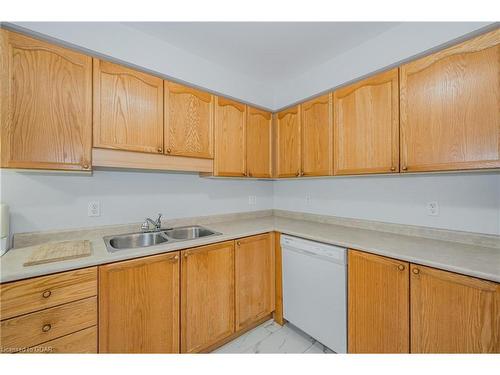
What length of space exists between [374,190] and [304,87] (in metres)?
1.18

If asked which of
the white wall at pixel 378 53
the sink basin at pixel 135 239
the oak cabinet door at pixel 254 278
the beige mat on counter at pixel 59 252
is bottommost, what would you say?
the oak cabinet door at pixel 254 278

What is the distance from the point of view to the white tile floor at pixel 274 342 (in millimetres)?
1631

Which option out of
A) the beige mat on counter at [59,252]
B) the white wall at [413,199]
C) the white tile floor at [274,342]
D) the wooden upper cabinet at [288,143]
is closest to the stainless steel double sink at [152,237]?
the beige mat on counter at [59,252]

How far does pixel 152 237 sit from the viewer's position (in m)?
1.75

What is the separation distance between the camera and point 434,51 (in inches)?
52.2

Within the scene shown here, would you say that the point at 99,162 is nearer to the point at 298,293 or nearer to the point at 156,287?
the point at 156,287

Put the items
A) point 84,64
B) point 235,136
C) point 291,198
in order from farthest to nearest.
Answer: point 291,198, point 235,136, point 84,64

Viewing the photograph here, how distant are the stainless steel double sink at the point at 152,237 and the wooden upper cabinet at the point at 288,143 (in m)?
1.00

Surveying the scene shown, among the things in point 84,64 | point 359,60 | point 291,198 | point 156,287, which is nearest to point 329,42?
point 359,60

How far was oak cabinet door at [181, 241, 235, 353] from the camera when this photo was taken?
1453mm

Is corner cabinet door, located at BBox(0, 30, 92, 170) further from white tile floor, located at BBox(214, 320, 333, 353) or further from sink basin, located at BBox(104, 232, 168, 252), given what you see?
white tile floor, located at BBox(214, 320, 333, 353)

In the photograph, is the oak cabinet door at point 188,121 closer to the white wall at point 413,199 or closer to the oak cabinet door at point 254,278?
the oak cabinet door at point 254,278

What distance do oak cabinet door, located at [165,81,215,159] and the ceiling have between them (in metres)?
0.34

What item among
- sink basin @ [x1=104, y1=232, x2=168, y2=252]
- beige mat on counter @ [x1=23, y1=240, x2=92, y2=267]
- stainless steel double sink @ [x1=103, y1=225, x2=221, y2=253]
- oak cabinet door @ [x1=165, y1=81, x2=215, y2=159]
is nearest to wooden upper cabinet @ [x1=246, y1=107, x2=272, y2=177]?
oak cabinet door @ [x1=165, y1=81, x2=215, y2=159]
